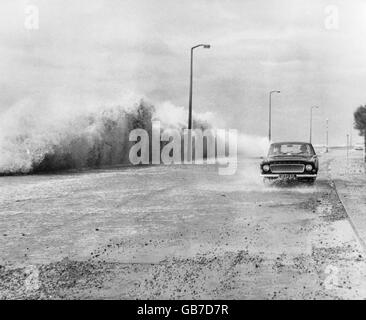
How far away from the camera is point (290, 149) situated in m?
19.8

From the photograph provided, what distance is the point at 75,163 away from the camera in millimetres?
26750

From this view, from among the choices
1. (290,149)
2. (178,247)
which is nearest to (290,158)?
(290,149)

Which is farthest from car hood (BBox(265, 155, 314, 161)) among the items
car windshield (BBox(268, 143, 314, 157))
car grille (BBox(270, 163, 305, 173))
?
car windshield (BBox(268, 143, 314, 157))

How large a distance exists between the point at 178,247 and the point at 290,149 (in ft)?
42.8

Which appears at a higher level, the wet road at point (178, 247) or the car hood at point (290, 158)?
the car hood at point (290, 158)

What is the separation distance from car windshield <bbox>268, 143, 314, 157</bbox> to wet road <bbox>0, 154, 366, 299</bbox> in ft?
14.8

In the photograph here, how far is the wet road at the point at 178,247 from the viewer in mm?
5570

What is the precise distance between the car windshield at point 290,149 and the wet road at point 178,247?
4.50 m

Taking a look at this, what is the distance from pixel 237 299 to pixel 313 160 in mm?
13286

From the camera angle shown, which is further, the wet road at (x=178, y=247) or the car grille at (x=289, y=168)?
the car grille at (x=289, y=168)

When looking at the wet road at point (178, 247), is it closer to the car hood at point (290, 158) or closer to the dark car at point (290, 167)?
the dark car at point (290, 167)

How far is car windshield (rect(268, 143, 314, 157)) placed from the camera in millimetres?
18812

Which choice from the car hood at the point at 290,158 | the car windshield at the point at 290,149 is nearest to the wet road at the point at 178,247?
the car hood at the point at 290,158

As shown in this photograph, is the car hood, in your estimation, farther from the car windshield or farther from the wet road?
the wet road
